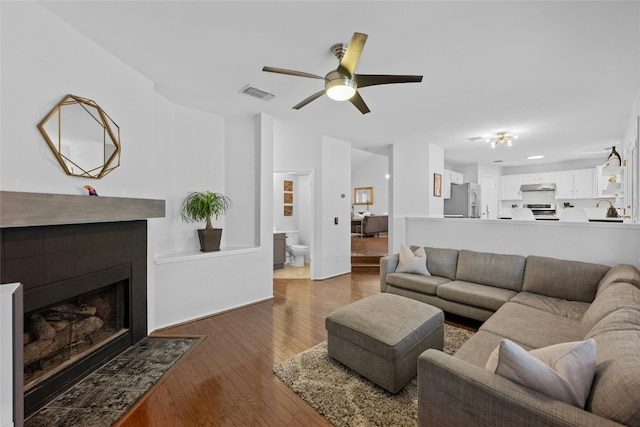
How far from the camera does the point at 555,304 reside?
2.50 meters

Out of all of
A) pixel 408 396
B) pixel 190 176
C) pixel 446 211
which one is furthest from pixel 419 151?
pixel 408 396

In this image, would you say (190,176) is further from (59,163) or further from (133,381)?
(133,381)

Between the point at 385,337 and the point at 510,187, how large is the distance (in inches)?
345

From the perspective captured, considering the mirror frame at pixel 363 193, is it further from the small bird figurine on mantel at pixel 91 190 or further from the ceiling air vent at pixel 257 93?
the small bird figurine on mantel at pixel 91 190

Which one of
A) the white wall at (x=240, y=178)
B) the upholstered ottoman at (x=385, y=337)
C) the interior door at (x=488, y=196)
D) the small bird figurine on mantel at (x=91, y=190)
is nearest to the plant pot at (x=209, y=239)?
the white wall at (x=240, y=178)

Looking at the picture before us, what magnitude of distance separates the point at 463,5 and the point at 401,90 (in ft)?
4.40

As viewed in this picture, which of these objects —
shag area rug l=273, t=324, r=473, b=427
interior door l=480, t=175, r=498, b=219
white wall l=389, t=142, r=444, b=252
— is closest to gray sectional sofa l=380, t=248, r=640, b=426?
shag area rug l=273, t=324, r=473, b=427

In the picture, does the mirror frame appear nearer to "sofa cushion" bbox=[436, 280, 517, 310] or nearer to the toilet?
the toilet

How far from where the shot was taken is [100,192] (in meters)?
2.36

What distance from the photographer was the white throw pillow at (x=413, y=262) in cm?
361

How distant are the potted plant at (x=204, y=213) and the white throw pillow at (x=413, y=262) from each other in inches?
98.8

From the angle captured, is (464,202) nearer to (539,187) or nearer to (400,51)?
(539,187)

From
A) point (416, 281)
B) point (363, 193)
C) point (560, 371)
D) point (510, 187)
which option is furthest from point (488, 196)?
point (560, 371)

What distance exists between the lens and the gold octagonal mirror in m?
1.98
